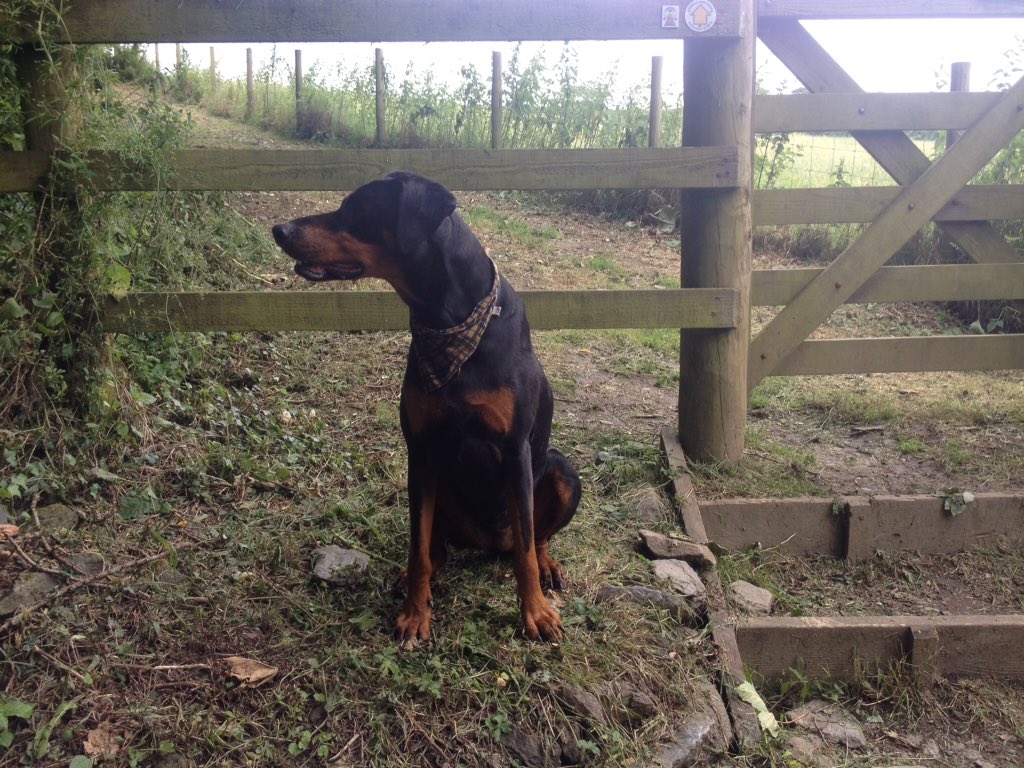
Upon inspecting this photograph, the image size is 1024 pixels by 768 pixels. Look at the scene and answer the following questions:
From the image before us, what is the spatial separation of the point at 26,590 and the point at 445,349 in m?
1.60

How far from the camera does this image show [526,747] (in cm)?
259

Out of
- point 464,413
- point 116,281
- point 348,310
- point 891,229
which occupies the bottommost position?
point 464,413

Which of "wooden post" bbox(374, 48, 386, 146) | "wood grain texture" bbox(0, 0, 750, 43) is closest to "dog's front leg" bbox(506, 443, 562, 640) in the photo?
"wood grain texture" bbox(0, 0, 750, 43)

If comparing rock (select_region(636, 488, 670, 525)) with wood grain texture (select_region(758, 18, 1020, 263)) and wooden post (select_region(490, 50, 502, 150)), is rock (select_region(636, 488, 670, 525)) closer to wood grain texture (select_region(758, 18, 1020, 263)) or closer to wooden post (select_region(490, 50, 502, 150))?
wood grain texture (select_region(758, 18, 1020, 263))

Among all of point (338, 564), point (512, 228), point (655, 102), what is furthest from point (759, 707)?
point (655, 102)

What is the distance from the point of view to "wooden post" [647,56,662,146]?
10008 mm

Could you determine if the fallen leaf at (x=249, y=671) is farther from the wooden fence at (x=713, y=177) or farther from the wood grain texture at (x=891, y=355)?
the wood grain texture at (x=891, y=355)

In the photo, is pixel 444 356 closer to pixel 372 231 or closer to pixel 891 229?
pixel 372 231

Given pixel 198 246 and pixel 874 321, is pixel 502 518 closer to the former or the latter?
pixel 198 246

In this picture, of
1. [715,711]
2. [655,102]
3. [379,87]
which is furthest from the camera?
[379,87]

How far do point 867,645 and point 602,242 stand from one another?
243 inches

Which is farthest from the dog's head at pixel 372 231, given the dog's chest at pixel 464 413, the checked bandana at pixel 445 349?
the dog's chest at pixel 464 413

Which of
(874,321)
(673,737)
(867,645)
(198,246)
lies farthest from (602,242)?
(673,737)

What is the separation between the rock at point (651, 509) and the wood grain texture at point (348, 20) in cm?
206
